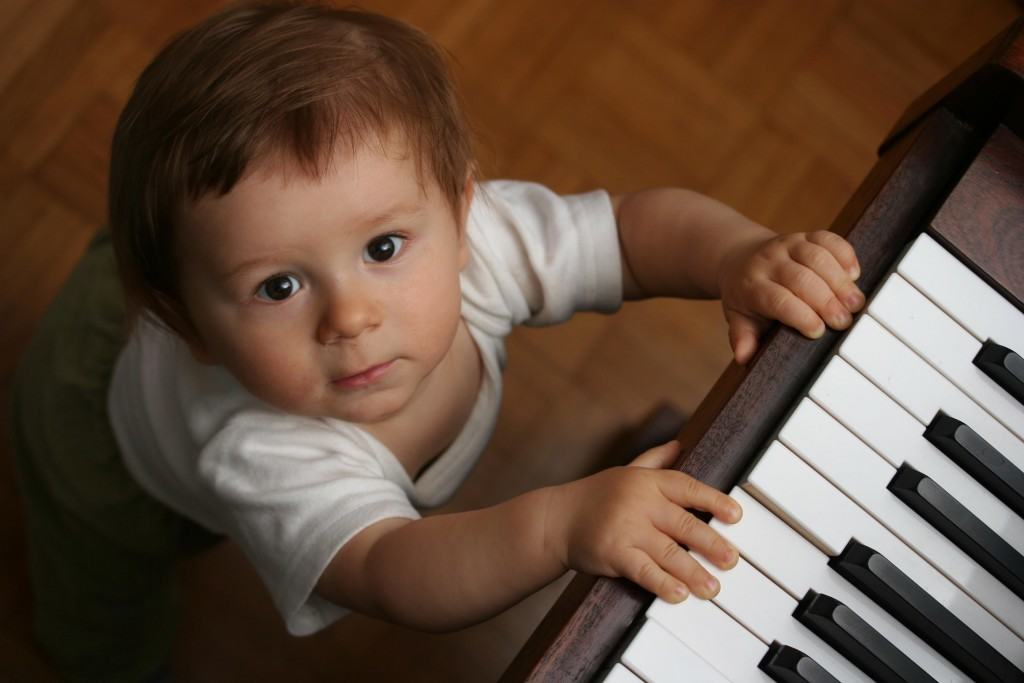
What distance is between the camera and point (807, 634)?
0.53m

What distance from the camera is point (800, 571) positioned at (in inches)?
21.0

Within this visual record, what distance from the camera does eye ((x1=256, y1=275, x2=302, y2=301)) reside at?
649 millimetres

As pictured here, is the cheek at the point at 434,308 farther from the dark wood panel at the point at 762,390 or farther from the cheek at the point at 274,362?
the dark wood panel at the point at 762,390

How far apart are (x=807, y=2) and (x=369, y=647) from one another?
103cm

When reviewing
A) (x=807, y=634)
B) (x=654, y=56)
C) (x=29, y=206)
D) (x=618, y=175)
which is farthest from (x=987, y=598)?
(x=29, y=206)

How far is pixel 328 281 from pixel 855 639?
0.37 m

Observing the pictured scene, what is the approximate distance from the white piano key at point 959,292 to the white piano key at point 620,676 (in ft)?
0.88

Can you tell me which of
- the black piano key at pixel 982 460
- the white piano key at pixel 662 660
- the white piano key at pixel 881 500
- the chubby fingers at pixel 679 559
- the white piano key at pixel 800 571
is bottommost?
the white piano key at pixel 662 660

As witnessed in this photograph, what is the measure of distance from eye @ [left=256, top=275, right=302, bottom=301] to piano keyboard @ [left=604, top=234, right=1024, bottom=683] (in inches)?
11.9

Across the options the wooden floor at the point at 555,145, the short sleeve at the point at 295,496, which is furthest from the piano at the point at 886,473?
the wooden floor at the point at 555,145

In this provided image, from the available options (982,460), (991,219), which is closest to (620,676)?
(982,460)

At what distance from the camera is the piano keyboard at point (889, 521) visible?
520 mm

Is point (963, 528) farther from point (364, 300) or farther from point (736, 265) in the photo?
point (364, 300)

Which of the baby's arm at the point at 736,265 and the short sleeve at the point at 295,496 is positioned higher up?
the baby's arm at the point at 736,265
